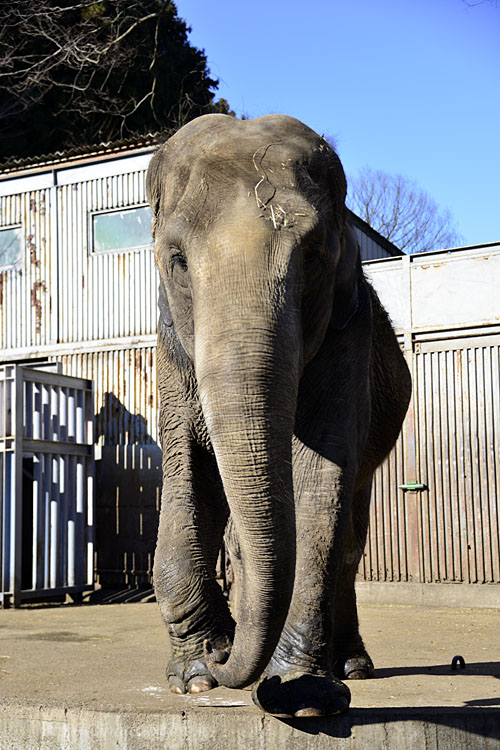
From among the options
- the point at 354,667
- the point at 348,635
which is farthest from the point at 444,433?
the point at 354,667

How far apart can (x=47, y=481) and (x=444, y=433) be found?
479cm

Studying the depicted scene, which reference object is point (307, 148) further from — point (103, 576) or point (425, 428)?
point (103, 576)

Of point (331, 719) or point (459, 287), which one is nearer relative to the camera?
point (331, 719)

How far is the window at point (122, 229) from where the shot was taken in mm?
14320

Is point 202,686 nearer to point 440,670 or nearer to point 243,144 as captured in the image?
point 440,670

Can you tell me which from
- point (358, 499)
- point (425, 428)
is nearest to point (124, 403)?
point (425, 428)

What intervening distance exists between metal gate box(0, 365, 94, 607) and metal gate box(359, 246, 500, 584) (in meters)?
3.61

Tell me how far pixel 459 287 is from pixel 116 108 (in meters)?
12.0

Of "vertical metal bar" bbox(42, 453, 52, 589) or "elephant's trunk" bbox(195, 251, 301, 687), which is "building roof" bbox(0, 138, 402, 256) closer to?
"vertical metal bar" bbox(42, 453, 52, 589)

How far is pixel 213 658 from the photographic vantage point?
4434mm

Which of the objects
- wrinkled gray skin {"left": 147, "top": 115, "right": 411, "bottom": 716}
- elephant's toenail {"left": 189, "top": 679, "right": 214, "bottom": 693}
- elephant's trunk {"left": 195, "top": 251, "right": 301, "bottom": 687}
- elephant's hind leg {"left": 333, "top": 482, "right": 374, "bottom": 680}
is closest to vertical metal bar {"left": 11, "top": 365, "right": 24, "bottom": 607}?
elephant's hind leg {"left": 333, "top": 482, "right": 374, "bottom": 680}

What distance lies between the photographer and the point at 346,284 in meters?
4.35

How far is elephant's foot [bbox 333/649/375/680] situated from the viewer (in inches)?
213

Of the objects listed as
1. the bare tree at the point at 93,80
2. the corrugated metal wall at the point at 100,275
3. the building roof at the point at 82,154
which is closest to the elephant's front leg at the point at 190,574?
the corrugated metal wall at the point at 100,275
